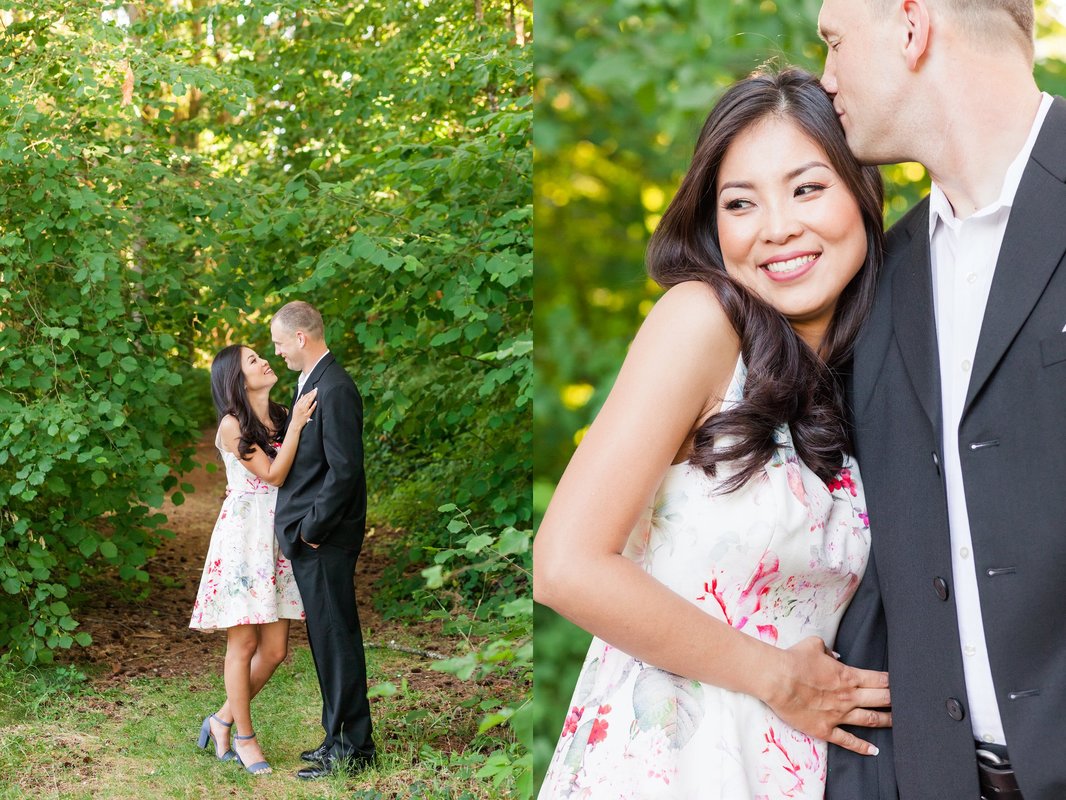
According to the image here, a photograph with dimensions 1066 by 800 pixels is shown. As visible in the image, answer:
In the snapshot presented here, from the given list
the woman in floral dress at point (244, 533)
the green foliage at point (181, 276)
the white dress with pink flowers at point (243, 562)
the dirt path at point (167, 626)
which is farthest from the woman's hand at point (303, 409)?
the dirt path at point (167, 626)

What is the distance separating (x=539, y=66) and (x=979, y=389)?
2.64ft

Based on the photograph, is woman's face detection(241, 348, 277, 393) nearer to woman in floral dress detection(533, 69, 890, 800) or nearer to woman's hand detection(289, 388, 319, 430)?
woman's hand detection(289, 388, 319, 430)

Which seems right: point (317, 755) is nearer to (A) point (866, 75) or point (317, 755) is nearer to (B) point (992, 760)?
(B) point (992, 760)

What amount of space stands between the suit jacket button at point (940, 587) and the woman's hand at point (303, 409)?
2.85 m

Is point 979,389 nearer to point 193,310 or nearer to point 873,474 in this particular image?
point 873,474

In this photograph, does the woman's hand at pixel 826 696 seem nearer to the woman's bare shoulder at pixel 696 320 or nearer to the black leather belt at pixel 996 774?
the black leather belt at pixel 996 774

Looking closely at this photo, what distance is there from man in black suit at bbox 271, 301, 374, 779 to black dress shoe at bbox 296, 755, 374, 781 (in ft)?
0.66

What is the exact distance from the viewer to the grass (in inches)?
162

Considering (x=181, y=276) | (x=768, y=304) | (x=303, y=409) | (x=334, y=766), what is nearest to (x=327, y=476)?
(x=303, y=409)

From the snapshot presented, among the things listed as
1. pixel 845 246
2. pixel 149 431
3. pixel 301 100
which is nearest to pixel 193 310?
pixel 149 431

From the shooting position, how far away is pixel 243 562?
4.17m

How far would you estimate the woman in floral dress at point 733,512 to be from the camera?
47.6 inches

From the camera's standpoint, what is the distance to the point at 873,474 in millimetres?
1328

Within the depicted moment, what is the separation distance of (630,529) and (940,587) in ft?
1.14
